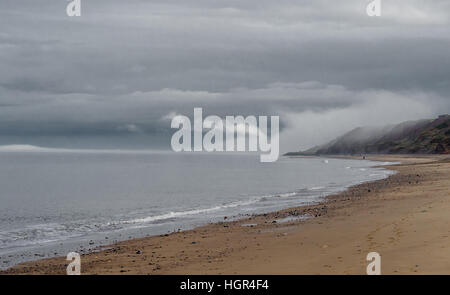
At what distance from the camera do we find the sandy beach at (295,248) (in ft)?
49.4

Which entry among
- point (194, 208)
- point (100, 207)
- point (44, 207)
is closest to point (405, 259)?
point (194, 208)

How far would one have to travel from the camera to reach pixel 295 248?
62.6 feet

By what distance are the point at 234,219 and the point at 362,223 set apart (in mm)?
11025

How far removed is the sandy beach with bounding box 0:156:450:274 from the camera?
1506 centimetres

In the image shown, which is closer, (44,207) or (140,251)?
(140,251)
